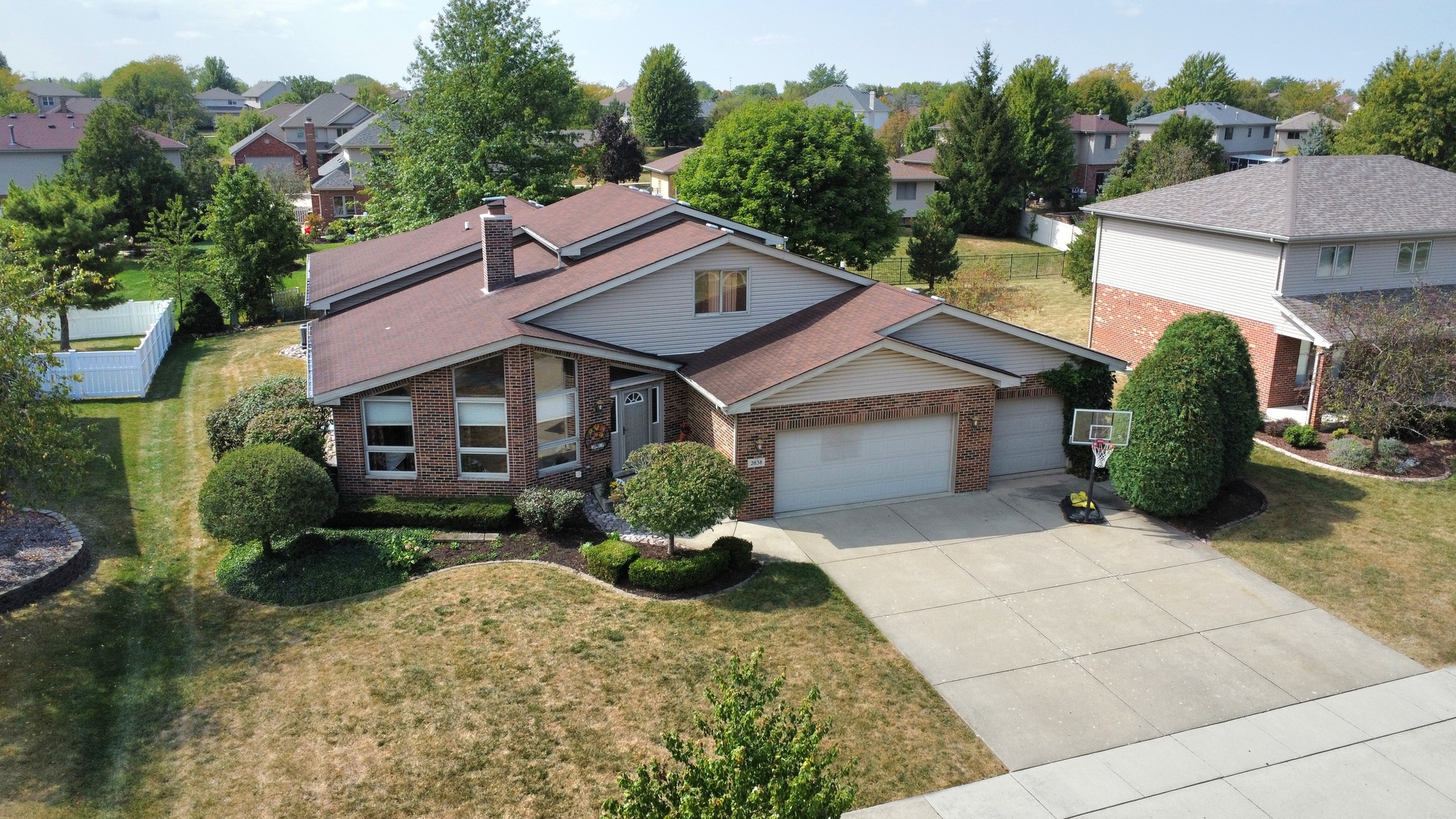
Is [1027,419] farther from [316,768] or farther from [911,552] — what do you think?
[316,768]

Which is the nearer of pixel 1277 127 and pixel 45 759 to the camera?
pixel 45 759

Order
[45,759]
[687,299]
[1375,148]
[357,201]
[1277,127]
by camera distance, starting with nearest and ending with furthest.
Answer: [45,759], [687,299], [1375,148], [357,201], [1277,127]

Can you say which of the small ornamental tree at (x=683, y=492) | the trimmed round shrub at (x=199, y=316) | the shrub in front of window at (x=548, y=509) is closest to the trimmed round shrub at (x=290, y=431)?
the shrub in front of window at (x=548, y=509)

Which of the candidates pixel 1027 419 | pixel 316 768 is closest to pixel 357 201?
pixel 1027 419

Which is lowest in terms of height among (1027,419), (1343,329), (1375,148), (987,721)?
(987,721)

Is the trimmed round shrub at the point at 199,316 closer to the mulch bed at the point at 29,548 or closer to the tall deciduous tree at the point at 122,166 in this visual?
the mulch bed at the point at 29,548

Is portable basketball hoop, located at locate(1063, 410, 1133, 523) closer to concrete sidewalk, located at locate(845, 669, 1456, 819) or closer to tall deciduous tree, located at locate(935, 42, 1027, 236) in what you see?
concrete sidewalk, located at locate(845, 669, 1456, 819)

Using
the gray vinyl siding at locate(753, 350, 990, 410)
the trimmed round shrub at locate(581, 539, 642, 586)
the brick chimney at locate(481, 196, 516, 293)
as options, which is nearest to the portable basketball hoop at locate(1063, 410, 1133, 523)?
the gray vinyl siding at locate(753, 350, 990, 410)
